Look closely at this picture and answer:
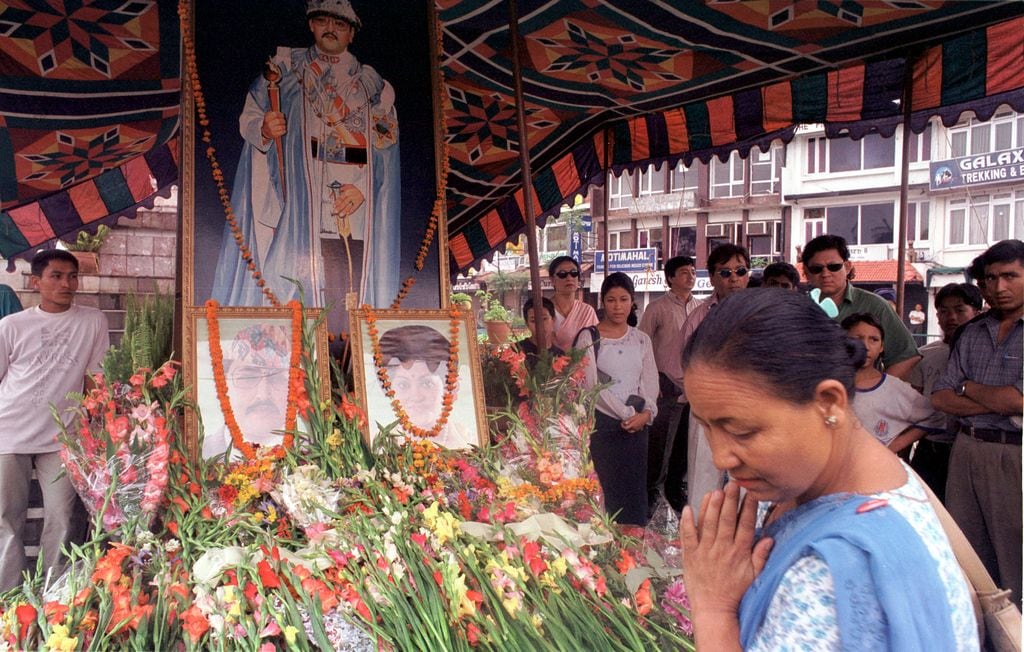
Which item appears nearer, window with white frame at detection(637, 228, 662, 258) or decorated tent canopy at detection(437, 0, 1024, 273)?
decorated tent canopy at detection(437, 0, 1024, 273)

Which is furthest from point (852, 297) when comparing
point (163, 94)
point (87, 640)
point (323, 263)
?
point (163, 94)

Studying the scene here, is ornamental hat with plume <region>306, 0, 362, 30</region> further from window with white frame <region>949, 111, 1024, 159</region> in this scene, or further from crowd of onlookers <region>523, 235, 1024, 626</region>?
window with white frame <region>949, 111, 1024, 159</region>

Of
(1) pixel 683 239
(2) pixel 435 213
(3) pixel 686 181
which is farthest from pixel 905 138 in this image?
(1) pixel 683 239

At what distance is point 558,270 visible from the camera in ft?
15.1

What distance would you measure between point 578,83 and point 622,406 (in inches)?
83.2

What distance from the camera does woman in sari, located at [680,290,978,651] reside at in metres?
0.80

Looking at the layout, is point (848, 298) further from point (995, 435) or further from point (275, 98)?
point (275, 98)

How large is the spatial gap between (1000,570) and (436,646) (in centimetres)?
262

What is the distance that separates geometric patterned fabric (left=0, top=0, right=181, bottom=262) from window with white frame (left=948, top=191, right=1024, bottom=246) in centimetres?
2174

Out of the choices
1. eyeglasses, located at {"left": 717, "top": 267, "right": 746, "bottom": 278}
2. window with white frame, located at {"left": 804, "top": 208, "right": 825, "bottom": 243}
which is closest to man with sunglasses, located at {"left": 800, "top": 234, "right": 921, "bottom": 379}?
eyeglasses, located at {"left": 717, "top": 267, "right": 746, "bottom": 278}

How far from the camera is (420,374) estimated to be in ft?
8.83

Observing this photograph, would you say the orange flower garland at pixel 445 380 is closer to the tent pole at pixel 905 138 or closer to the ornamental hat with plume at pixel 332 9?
the ornamental hat with plume at pixel 332 9

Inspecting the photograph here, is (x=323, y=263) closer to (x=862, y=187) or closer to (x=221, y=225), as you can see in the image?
(x=221, y=225)

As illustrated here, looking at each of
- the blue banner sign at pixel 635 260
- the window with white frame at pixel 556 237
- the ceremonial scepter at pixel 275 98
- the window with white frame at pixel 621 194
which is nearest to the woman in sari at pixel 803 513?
the ceremonial scepter at pixel 275 98
